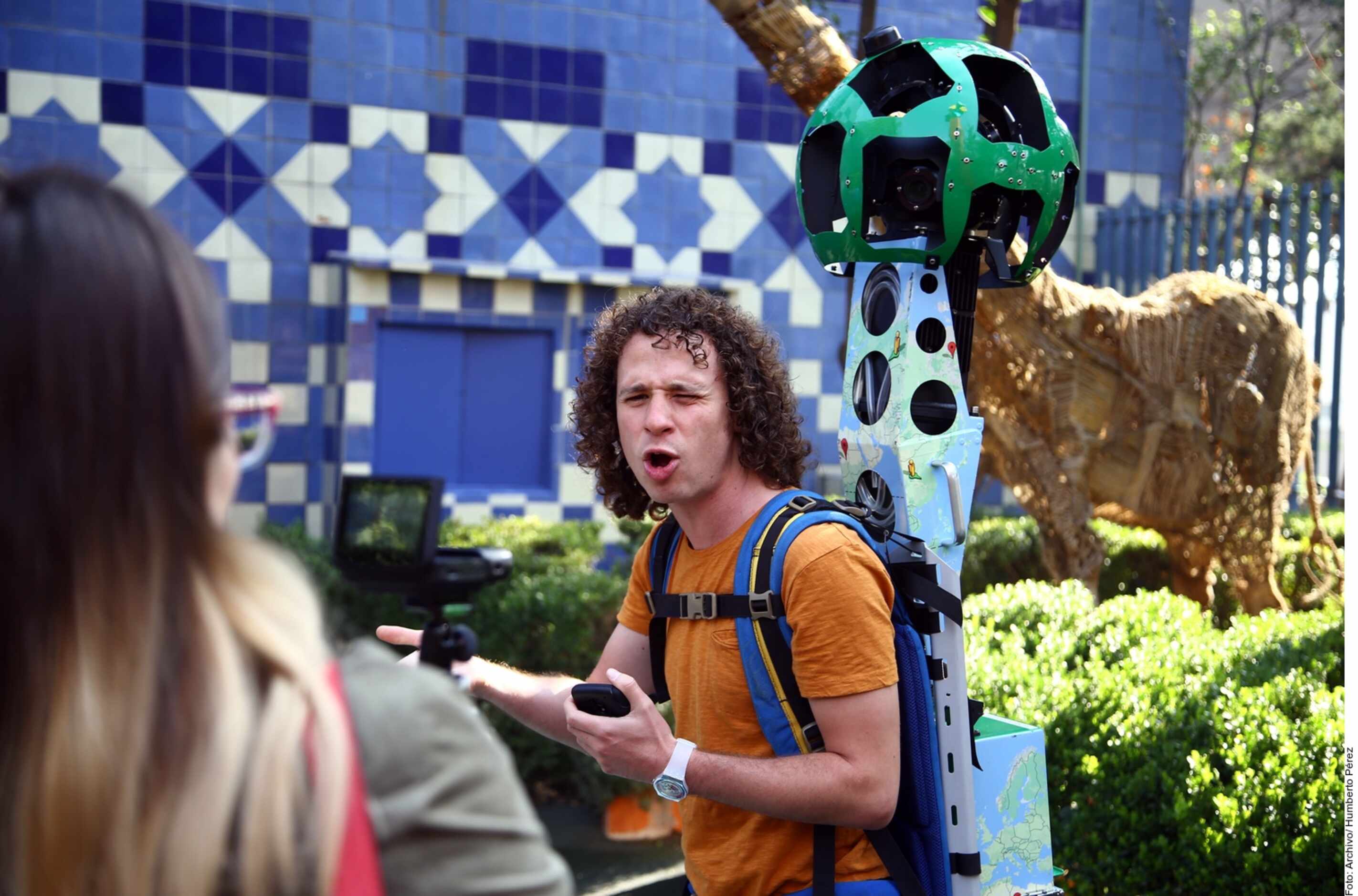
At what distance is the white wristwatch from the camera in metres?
1.76

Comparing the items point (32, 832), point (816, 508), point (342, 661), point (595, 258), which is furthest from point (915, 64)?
point (595, 258)

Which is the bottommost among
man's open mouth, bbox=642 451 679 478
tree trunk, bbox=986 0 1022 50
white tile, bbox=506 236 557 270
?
man's open mouth, bbox=642 451 679 478

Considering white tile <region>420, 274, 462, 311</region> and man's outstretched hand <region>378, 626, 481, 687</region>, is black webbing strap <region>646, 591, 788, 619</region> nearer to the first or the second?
man's outstretched hand <region>378, 626, 481, 687</region>

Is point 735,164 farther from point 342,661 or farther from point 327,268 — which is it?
point 342,661

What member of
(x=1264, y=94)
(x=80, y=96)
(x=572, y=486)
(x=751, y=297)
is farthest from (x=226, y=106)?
(x=1264, y=94)

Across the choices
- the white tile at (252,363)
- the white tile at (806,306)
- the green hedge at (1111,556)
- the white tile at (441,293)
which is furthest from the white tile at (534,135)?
the green hedge at (1111,556)

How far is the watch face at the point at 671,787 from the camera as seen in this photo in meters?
1.76

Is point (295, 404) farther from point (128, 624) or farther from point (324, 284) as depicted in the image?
point (128, 624)

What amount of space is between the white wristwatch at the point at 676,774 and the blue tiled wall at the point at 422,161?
6630 mm

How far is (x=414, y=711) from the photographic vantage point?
94cm

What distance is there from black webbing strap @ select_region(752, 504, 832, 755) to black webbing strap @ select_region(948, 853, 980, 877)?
35cm

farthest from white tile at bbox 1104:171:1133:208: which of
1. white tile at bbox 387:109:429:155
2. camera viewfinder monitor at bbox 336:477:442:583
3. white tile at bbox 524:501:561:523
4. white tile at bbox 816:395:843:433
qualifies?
camera viewfinder monitor at bbox 336:477:442:583

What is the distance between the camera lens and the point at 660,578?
2.23 meters

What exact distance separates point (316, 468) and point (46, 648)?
771 centimetres
